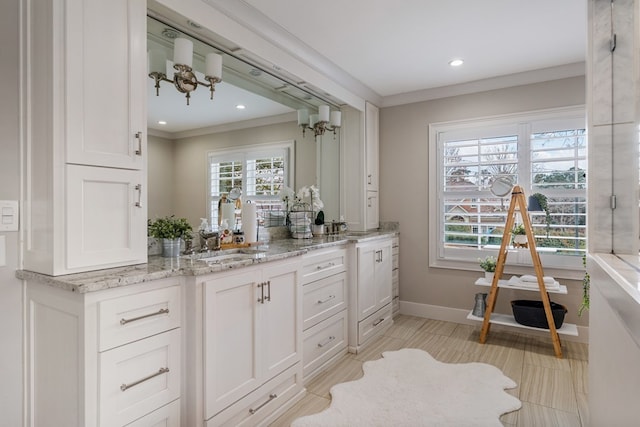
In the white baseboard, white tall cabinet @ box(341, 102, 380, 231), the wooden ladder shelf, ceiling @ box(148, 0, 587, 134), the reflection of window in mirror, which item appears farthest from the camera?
white tall cabinet @ box(341, 102, 380, 231)

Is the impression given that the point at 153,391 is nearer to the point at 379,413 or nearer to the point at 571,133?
the point at 379,413

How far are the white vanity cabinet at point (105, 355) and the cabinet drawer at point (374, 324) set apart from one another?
190 centimetres

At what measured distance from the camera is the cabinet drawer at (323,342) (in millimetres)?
2609

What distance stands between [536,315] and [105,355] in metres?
3.26

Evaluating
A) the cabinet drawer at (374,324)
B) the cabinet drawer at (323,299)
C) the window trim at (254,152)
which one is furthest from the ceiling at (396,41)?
the cabinet drawer at (374,324)

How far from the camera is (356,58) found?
317cm

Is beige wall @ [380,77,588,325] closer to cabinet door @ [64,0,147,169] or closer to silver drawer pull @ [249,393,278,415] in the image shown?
silver drawer pull @ [249,393,278,415]

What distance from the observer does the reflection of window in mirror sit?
107 inches

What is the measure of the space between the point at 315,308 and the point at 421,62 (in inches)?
93.2

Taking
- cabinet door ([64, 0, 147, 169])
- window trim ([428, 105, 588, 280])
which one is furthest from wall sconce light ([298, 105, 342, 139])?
cabinet door ([64, 0, 147, 169])

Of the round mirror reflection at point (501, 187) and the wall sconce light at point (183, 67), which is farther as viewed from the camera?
the round mirror reflection at point (501, 187)

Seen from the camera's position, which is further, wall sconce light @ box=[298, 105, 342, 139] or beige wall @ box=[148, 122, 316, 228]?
wall sconce light @ box=[298, 105, 342, 139]

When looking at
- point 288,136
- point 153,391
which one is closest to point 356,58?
point 288,136

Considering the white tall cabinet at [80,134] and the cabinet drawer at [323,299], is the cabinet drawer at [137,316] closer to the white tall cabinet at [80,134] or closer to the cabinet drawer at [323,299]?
the white tall cabinet at [80,134]
